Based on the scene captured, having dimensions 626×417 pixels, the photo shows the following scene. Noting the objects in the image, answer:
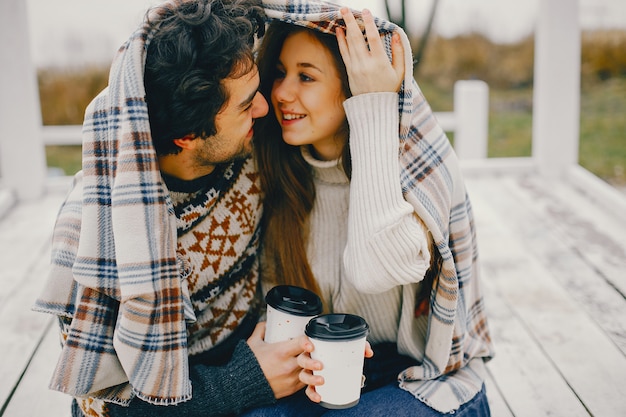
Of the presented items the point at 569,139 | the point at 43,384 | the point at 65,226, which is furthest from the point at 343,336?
the point at 569,139

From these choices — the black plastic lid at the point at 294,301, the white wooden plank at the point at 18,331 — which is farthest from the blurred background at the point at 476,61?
the black plastic lid at the point at 294,301

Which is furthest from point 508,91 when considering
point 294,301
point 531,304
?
point 294,301

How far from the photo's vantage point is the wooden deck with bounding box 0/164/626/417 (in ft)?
6.62

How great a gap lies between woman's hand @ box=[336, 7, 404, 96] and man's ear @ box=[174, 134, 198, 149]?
0.38 m

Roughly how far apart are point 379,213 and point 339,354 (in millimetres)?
324

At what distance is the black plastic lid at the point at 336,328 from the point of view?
1.37 metres

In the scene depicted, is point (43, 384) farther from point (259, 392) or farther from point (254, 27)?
point (254, 27)

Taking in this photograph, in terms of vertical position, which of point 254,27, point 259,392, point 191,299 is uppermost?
point 254,27

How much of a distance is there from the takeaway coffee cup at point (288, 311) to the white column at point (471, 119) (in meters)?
3.46

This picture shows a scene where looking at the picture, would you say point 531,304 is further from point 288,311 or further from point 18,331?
point 18,331

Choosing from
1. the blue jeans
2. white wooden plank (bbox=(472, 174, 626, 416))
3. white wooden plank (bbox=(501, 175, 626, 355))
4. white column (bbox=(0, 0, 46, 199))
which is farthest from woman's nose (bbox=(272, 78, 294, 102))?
white column (bbox=(0, 0, 46, 199))

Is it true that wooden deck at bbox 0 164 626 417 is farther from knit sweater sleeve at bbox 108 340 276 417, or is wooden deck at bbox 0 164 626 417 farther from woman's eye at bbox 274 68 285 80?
woman's eye at bbox 274 68 285 80

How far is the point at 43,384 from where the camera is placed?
2109 mm

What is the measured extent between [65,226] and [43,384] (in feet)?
2.64
